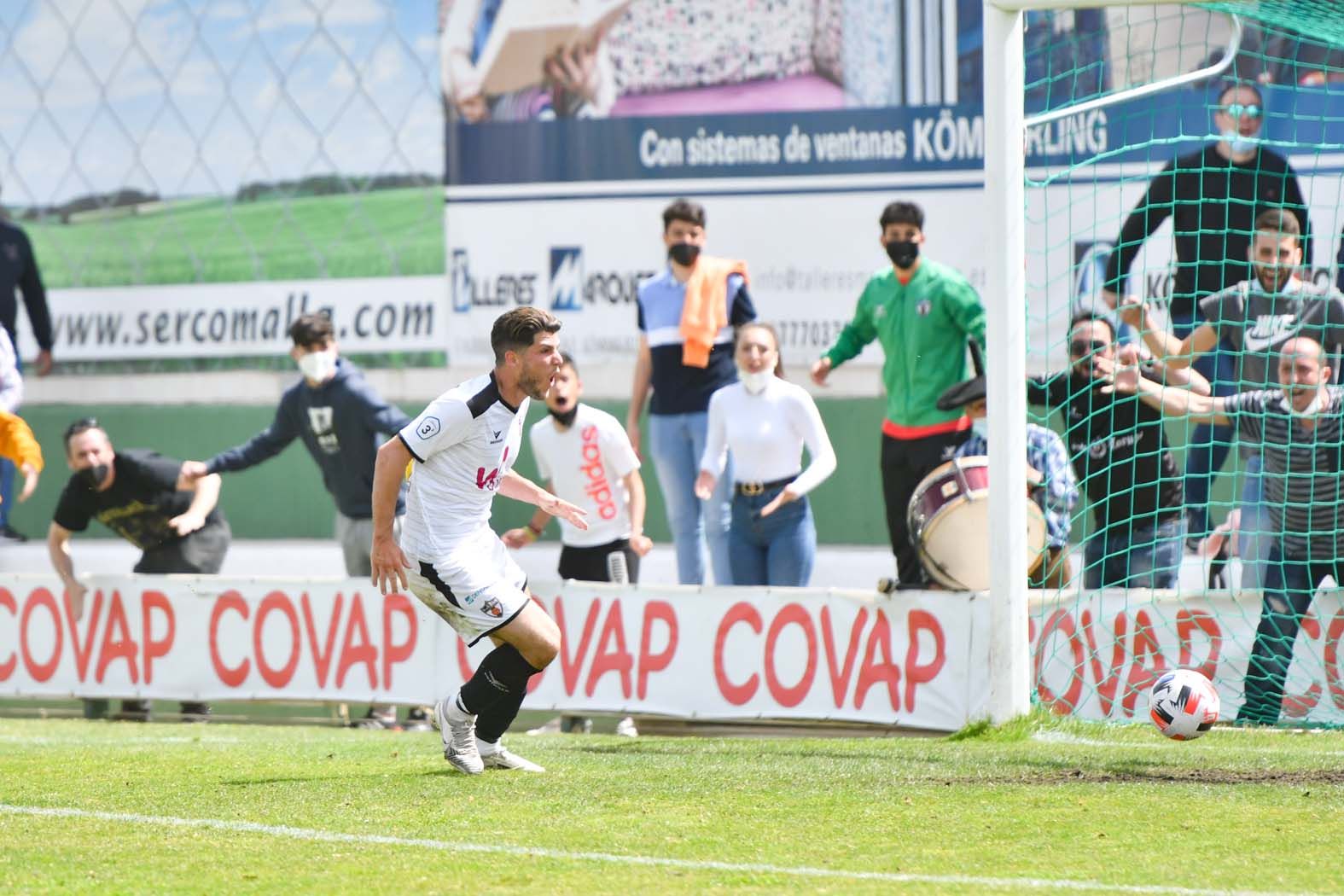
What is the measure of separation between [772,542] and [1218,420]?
225 cm

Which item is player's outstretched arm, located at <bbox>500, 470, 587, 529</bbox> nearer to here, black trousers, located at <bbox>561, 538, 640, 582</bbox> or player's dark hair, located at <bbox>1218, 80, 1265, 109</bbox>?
black trousers, located at <bbox>561, 538, 640, 582</bbox>

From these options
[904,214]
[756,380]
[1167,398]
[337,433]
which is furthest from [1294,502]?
[337,433]

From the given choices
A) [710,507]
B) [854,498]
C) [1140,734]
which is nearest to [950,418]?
[710,507]

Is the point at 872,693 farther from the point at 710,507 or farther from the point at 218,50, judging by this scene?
the point at 218,50

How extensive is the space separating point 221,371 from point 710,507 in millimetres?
6551

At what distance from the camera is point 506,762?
7.31m

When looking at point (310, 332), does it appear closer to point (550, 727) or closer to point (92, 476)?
point (92, 476)

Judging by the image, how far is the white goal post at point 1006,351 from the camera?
814 cm

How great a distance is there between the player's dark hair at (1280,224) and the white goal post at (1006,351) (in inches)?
65.2

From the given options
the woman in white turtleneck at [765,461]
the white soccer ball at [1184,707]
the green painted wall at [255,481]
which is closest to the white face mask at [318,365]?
the woman in white turtleneck at [765,461]

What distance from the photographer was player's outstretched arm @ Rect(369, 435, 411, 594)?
6848 mm

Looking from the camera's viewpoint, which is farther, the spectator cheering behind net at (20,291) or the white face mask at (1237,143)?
the spectator cheering behind net at (20,291)

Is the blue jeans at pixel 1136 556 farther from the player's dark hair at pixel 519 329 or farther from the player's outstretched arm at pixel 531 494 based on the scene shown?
the player's dark hair at pixel 519 329

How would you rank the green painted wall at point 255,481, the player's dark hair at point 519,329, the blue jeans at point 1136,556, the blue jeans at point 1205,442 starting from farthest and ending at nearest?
1. the green painted wall at point 255,481
2. the blue jeans at point 1205,442
3. the blue jeans at point 1136,556
4. the player's dark hair at point 519,329
